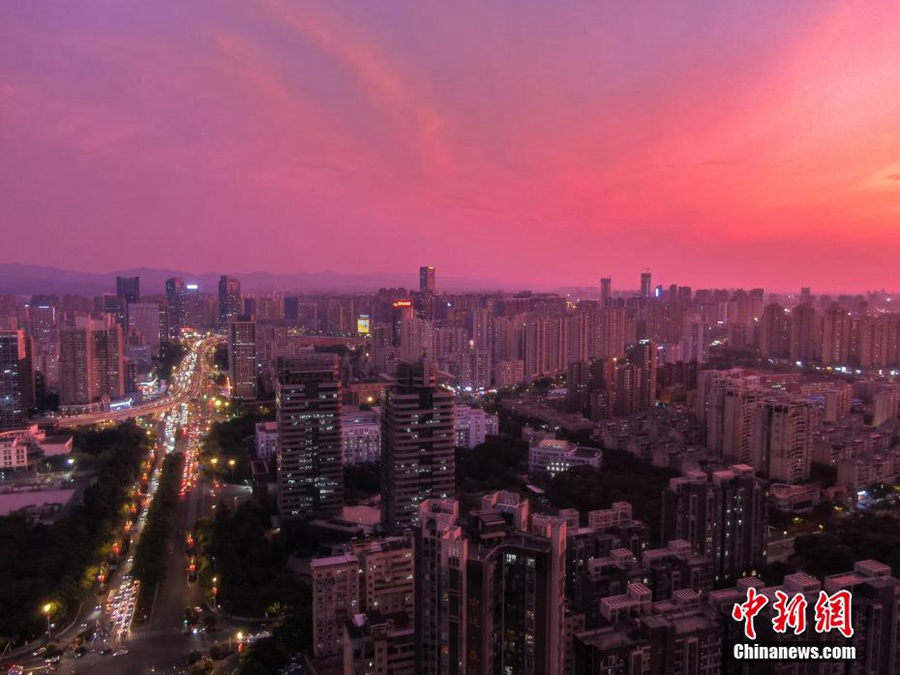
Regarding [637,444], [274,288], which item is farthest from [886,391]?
[274,288]

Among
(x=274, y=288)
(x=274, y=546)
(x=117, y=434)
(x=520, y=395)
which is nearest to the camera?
(x=274, y=546)

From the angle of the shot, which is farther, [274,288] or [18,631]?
[274,288]

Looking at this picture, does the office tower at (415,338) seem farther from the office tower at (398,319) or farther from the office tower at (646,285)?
the office tower at (646,285)

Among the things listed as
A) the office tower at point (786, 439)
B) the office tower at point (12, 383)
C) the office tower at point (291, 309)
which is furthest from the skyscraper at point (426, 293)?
the office tower at point (786, 439)

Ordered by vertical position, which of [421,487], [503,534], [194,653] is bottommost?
[194,653]

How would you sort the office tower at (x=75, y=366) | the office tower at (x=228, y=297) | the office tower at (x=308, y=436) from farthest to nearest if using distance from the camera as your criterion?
the office tower at (x=228, y=297), the office tower at (x=75, y=366), the office tower at (x=308, y=436)

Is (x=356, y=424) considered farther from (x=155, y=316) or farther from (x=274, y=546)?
(x=155, y=316)
